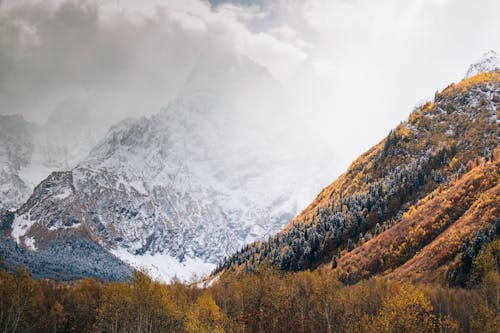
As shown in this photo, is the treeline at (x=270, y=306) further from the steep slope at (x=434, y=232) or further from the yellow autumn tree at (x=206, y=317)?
the steep slope at (x=434, y=232)

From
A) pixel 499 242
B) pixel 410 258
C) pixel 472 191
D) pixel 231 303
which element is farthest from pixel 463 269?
pixel 231 303

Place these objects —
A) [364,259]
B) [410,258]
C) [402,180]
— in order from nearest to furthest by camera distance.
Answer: [410,258] → [364,259] → [402,180]

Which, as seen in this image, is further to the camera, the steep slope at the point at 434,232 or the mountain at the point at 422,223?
the mountain at the point at 422,223

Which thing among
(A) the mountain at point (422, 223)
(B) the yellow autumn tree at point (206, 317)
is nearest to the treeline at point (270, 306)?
(B) the yellow autumn tree at point (206, 317)

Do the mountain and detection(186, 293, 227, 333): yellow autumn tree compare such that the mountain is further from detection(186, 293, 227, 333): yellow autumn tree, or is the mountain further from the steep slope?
detection(186, 293, 227, 333): yellow autumn tree

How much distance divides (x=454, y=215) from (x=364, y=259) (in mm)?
35007

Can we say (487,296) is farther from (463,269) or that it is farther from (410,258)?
(410,258)

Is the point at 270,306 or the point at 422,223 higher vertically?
the point at 422,223

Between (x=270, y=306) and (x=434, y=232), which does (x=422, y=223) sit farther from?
(x=270, y=306)

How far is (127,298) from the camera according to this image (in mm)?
83375

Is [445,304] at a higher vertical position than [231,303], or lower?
lower

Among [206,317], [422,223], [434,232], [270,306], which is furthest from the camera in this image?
[422,223]

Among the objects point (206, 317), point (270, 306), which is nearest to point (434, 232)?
point (270, 306)

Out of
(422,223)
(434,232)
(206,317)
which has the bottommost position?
(206,317)
